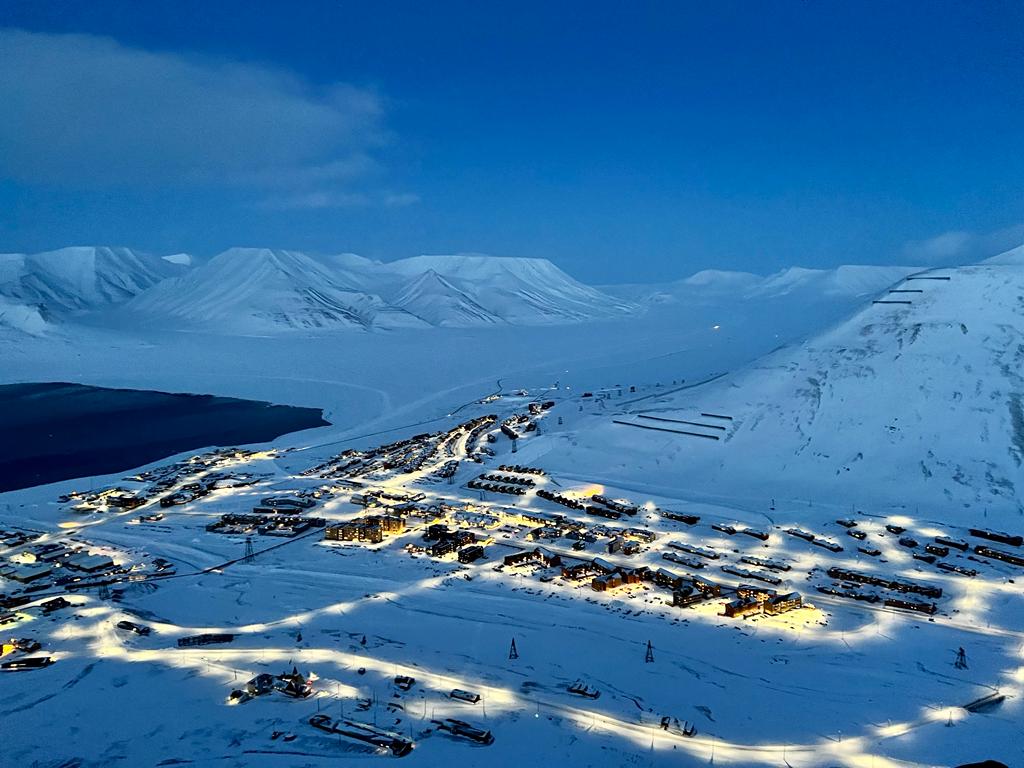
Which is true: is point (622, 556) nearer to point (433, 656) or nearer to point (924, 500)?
point (433, 656)

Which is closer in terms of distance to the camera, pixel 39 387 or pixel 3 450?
pixel 3 450

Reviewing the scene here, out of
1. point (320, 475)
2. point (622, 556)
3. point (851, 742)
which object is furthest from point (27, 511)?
point (851, 742)

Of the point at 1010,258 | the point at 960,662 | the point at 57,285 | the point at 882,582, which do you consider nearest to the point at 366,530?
the point at 882,582

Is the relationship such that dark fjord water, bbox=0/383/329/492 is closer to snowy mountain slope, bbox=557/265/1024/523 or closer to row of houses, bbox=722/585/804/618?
snowy mountain slope, bbox=557/265/1024/523

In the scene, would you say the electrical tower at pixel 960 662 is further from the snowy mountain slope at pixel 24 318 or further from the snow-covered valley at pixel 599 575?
the snowy mountain slope at pixel 24 318

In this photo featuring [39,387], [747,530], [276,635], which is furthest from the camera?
[39,387]

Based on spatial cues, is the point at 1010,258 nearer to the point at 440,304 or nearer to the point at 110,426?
the point at 110,426
